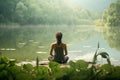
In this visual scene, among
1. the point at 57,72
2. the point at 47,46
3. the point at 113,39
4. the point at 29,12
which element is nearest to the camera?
the point at 57,72

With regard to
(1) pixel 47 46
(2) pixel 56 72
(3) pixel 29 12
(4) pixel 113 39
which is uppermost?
(2) pixel 56 72

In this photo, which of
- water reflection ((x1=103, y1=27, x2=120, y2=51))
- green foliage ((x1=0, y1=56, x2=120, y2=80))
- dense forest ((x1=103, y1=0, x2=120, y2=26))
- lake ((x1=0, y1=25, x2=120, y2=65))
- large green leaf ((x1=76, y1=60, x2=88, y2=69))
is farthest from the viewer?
dense forest ((x1=103, y1=0, x2=120, y2=26))

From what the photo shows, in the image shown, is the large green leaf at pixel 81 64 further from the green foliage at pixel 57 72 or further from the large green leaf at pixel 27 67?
the large green leaf at pixel 27 67

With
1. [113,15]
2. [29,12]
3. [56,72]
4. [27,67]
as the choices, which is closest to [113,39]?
[27,67]

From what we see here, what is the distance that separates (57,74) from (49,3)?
638 ft

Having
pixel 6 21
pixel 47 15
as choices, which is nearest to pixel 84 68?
pixel 6 21

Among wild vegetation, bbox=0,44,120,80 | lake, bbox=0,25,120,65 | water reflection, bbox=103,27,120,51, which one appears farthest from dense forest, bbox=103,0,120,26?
wild vegetation, bbox=0,44,120,80

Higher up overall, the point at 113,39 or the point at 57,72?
the point at 57,72

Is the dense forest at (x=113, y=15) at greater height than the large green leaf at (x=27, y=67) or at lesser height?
lesser

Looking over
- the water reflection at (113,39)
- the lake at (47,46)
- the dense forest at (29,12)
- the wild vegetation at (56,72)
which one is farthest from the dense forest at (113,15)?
the wild vegetation at (56,72)

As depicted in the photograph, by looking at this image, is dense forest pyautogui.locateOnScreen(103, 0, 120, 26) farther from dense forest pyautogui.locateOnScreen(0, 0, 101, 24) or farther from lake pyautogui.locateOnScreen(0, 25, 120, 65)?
lake pyautogui.locateOnScreen(0, 25, 120, 65)

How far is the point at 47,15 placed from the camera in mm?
171125

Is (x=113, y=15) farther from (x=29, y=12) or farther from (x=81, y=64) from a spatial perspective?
(x=81, y=64)

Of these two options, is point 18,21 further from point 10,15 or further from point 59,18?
point 59,18
